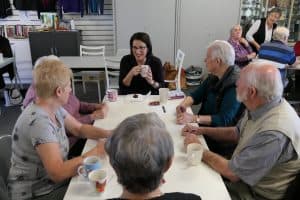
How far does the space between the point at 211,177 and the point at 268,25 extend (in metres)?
4.79

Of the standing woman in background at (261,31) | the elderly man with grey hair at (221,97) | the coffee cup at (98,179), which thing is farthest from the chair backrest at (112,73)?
the coffee cup at (98,179)

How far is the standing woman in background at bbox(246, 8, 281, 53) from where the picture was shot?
222 inches

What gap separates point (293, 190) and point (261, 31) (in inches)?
182

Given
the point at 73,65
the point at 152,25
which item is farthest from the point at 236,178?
the point at 152,25

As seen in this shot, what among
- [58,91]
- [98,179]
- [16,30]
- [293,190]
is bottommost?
[293,190]

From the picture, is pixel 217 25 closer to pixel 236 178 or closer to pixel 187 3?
pixel 187 3

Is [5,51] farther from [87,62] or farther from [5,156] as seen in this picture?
[5,156]

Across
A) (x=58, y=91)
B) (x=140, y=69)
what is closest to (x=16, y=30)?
(x=140, y=69)

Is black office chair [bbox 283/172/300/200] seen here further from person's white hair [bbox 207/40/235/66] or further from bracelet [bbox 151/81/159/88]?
bracelet [bbox 151/81/159/88]

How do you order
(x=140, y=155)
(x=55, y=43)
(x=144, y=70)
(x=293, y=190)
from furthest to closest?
1. (x=55, y=43)
2. (x=144, y=70)
3. (x=293, y=190)
4. (x=140, y=155)

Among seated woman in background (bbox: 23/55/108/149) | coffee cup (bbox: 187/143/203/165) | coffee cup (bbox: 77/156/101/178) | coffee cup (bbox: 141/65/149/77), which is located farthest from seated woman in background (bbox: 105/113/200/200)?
coffee cup (bbox: 141/65/149/77)

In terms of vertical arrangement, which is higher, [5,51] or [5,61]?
[5,51]

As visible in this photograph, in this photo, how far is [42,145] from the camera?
160 centimetres

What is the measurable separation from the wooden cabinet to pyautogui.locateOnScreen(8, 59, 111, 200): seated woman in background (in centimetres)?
422
